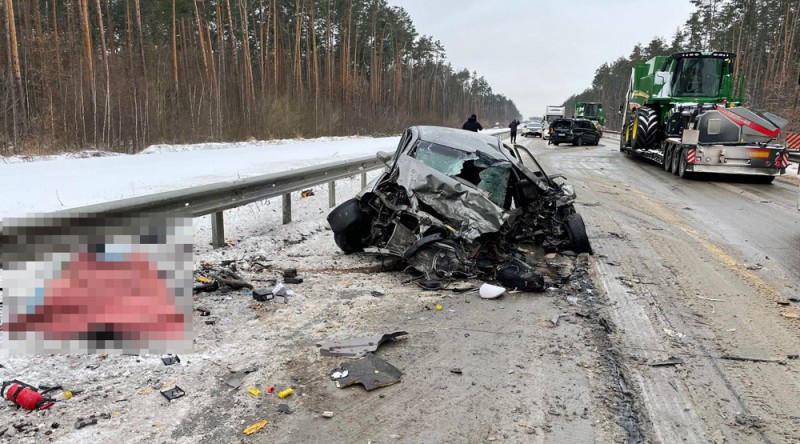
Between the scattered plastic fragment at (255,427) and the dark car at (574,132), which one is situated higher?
the dark car at (574,132)

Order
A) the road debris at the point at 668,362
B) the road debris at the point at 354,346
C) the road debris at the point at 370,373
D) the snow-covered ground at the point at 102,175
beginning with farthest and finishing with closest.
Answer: the snow-covered ground at the point at 102,175 → the road debris at the point at 354,346 → the road debris at the point at 668,362 → the road debris at the point at 370,373

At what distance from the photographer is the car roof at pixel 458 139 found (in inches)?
257

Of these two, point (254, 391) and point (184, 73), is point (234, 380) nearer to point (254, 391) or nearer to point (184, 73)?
point (254, 391)

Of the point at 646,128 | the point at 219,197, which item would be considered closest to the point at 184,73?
the point at 646,128

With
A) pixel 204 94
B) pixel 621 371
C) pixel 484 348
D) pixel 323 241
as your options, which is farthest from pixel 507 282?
pixel 204 94

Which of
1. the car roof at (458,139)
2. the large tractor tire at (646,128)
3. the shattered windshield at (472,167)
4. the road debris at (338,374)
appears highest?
the large tractor tire at (646,128)

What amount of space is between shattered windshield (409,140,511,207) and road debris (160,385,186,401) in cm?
379

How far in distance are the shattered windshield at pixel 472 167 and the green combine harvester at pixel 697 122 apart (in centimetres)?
995

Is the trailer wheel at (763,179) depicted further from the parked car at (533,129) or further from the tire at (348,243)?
the parked car at (533,129)

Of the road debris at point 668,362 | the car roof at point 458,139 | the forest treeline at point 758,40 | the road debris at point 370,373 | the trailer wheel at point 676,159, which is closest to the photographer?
the road debris at point 370,373

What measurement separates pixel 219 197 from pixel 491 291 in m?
3.47

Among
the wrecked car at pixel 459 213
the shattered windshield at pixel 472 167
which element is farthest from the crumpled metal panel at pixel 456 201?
the shattered windshield at pixel 472 167

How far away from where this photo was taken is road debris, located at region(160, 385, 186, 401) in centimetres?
291

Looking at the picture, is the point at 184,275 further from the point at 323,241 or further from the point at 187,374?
the point at 323,241
